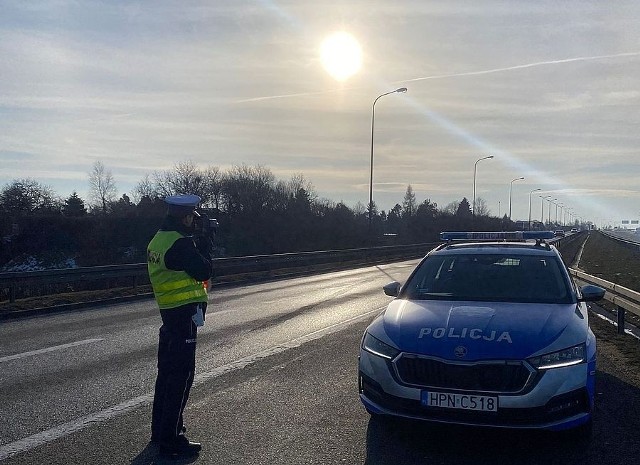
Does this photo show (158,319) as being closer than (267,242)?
Yes

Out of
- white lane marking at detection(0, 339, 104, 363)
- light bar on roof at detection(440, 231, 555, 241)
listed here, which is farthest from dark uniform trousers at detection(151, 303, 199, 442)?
white lane marking at detection(0, 339, 104, 363)

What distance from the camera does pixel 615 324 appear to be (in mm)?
12133

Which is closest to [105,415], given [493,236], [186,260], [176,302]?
[176,302]

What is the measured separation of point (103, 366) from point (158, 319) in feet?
14.8

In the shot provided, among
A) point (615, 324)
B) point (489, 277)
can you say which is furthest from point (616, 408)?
point (615, 324)

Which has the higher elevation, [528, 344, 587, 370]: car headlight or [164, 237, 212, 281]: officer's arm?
[164, 237, 212, 281]: officer's arm

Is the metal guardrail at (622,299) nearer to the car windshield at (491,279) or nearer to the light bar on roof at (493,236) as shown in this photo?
the light bar on roof at (493,236)

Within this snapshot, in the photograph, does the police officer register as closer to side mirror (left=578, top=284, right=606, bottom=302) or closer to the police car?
the police car

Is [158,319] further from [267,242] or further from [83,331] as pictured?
[267,242]

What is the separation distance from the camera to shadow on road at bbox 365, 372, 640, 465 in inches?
190

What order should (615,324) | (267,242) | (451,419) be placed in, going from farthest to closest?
1. (267,242)
2. (615,324)
3. (451,419)

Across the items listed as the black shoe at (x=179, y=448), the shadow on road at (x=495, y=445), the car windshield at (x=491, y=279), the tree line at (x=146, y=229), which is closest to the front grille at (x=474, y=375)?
the shadow on road at (x=495, y=445)

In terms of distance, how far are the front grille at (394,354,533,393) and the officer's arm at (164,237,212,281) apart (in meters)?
1.80

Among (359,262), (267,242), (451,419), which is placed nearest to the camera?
(451,419)
